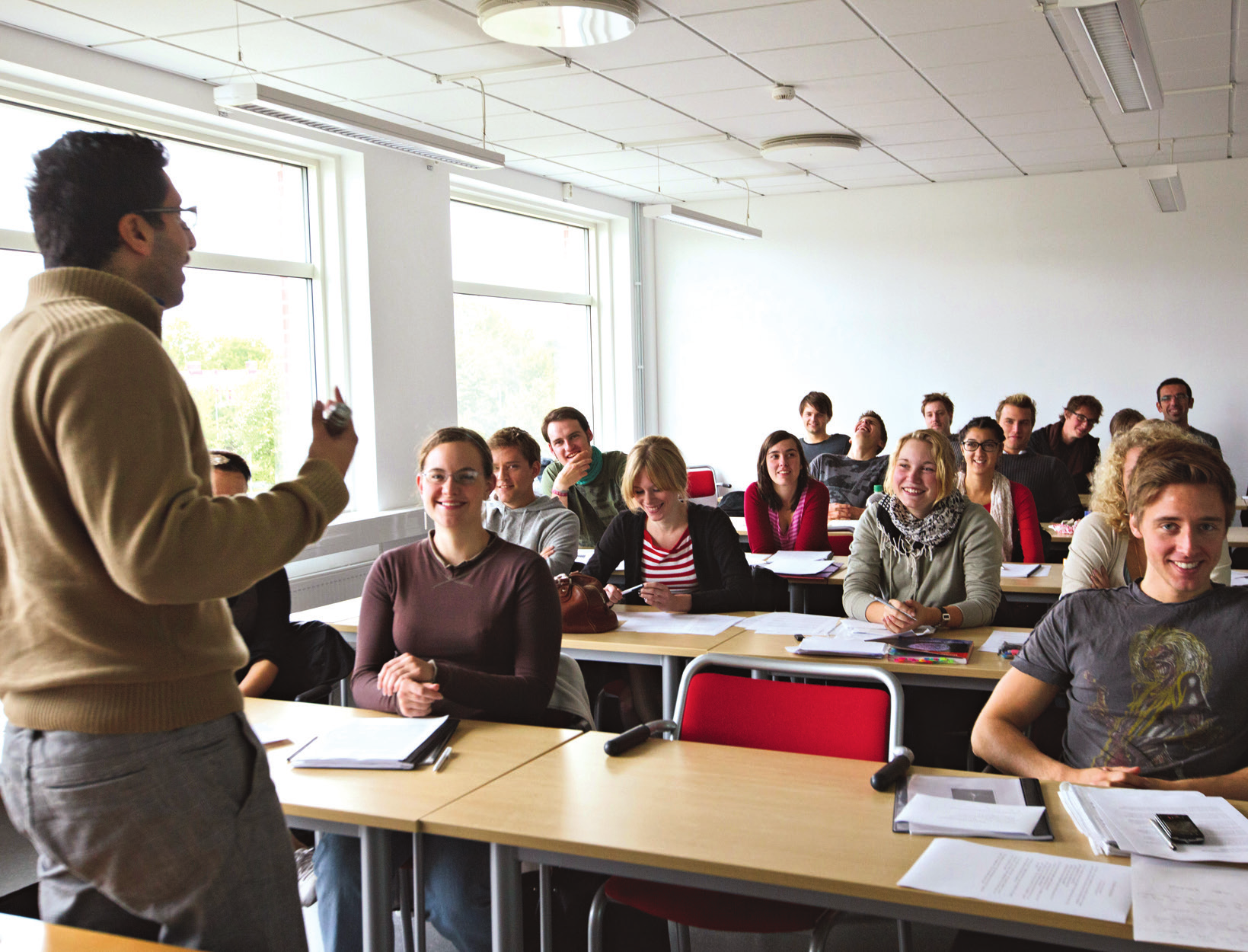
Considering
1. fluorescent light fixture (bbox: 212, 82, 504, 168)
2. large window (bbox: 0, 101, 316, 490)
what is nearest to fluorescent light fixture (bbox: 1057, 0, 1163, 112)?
fluorescent light fixture (bbox: 212, 82, 504, 168)

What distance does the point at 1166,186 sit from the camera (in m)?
6.53

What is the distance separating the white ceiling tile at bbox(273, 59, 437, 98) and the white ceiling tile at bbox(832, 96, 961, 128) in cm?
236

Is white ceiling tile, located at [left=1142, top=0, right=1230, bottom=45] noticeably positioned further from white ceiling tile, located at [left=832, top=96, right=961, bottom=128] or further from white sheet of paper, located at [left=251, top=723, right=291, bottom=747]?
white sheet of paper, located at [left=251, top=723, right=291, bottom=747]

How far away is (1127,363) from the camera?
26.8ft

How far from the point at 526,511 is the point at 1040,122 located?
4.22 metres

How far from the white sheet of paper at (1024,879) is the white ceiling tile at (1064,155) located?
665cm

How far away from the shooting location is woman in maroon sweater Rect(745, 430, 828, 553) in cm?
495

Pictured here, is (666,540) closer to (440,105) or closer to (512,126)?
(440,105)

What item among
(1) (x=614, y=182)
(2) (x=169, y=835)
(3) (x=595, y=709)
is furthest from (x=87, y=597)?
(1) (x=614, y=182)

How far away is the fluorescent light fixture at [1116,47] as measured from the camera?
11.9 ft

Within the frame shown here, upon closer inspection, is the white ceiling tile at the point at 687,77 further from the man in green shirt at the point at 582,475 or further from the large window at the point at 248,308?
the large window at the point at 248,308

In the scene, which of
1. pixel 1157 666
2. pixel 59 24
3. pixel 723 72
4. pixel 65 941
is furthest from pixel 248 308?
pixel 1157 666

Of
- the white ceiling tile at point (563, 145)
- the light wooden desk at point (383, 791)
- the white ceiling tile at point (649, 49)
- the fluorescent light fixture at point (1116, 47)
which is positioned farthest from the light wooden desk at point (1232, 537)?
the white ceiling tile at point (563, 145)

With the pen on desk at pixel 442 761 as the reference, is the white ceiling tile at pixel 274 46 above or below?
above
